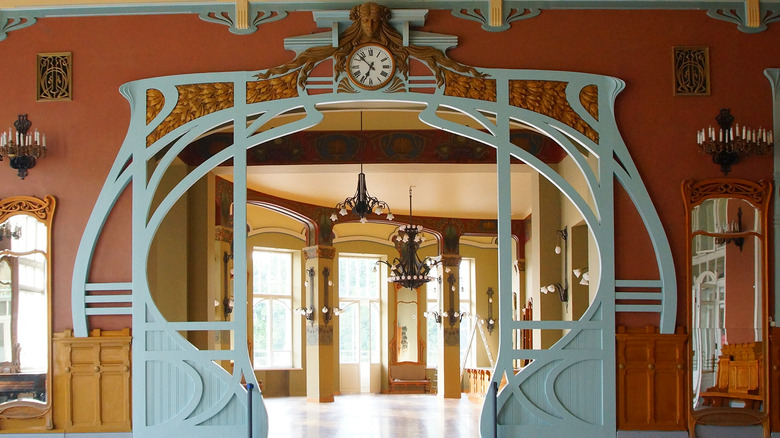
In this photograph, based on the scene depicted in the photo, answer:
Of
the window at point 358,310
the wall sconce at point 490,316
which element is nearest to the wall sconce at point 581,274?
the window at point 358,310

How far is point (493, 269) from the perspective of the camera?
73.3 feet

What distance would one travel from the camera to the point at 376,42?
7.74m

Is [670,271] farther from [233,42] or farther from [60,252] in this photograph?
[60,252]

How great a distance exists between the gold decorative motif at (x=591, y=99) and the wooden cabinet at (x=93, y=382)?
4410 mm

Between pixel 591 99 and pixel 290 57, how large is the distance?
2.67 metres

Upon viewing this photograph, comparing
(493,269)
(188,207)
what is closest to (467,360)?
(493,269)

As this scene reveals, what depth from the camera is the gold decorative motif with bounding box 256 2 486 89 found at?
25.3ft

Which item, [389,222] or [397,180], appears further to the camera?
[389,222]

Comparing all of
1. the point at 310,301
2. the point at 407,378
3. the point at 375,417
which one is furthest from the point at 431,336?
the point at 375,417

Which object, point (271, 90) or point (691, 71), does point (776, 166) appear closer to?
point (691, 71)

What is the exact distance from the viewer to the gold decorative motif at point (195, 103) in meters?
7.77

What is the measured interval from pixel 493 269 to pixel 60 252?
1563cm

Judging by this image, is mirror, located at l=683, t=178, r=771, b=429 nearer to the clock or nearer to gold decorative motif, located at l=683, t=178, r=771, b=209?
gold decorative motif, located at l=683, t=178, r=771, b=209

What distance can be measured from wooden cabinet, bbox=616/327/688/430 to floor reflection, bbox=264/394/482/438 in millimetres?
3332
